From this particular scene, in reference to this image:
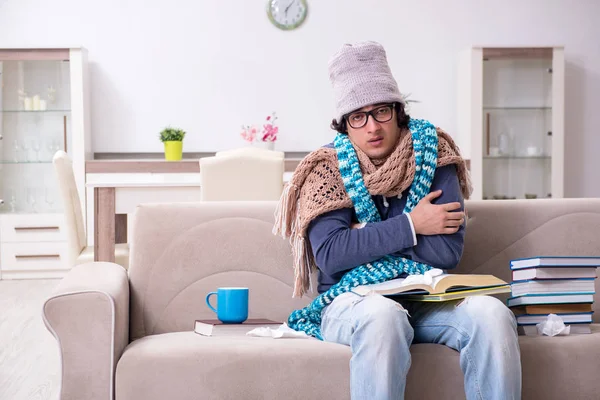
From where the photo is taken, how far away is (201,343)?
1851mm

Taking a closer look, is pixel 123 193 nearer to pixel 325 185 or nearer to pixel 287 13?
pixel 325 185

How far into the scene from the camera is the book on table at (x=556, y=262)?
1.88 m

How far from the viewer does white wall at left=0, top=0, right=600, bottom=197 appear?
18.7 feet

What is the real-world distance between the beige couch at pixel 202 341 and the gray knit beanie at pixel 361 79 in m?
0.43

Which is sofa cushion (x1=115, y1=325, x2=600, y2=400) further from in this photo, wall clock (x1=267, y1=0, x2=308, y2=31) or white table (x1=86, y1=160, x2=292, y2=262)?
wall clock (x1=267, y1=0, x2=308, y2=31)

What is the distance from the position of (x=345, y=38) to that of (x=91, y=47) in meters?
1.87

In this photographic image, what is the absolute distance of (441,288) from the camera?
1.77 metres

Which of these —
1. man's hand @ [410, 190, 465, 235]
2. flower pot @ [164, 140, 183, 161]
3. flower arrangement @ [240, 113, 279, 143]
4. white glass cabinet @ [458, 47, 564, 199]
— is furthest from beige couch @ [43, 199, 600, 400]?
white glass cabinet @ [458, 47, 564, 199]

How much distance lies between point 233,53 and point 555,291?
4219 millimetres

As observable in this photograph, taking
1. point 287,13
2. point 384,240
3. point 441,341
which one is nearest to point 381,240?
point 384,240

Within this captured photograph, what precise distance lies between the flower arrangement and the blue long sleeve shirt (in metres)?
3.48

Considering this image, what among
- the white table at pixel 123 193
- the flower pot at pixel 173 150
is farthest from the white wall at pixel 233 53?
the white table at pixel 123 193

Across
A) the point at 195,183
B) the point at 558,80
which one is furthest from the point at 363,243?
the point at 558,80

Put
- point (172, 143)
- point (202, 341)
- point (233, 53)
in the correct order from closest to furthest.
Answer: point (202, 341) < point (172, 143) < point (233, 53)
